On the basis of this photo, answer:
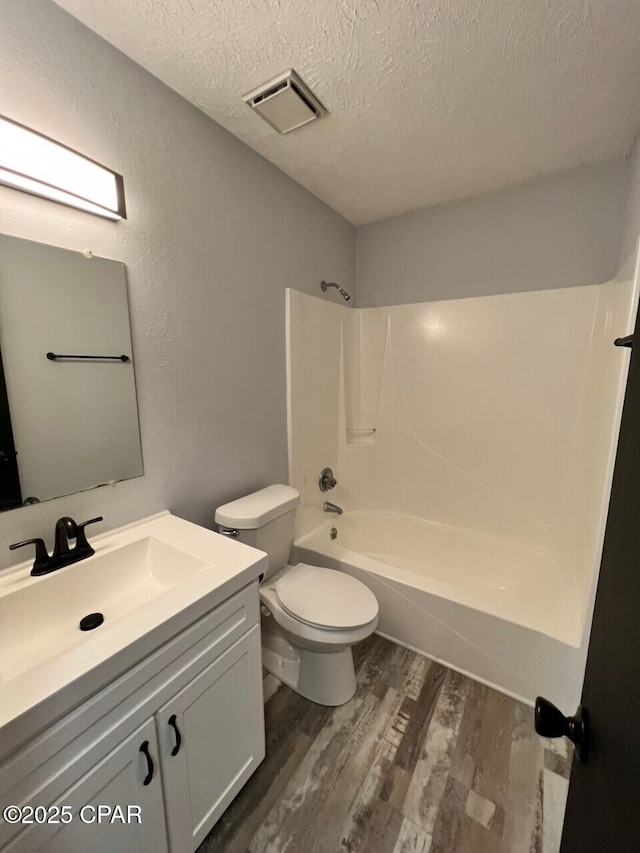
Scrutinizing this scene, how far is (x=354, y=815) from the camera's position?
1.16 m

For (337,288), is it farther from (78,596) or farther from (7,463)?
(78,596)

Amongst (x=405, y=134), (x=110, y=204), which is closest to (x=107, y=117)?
(x=110, y=204)

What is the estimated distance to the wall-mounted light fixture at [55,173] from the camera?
0.95 metres

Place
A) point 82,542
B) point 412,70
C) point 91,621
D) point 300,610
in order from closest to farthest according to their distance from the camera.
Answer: point 91,621, point 82,542, point 412,70, point 300,610

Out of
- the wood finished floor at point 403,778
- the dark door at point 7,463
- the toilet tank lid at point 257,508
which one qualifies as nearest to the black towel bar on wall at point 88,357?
the dark door at point 7,463

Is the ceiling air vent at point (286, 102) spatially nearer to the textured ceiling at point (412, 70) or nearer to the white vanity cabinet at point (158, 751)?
the textured ceiling at point (412, 70)

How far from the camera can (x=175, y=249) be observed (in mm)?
1390

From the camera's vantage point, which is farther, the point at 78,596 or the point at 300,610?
the point at 300,610

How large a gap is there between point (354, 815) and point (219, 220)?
2.29 m

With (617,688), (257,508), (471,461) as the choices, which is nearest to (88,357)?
(257,508)

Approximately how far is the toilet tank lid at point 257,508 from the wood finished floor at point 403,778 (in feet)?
2.69

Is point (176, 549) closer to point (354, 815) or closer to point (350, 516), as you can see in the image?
point (354, 815)

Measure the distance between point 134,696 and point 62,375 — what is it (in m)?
0.94

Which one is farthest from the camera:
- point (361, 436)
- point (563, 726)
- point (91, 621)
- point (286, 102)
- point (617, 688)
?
point (361, 436)
